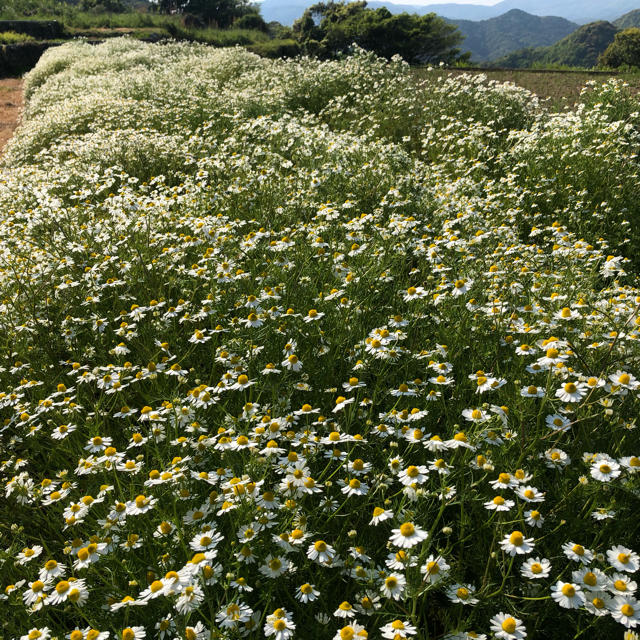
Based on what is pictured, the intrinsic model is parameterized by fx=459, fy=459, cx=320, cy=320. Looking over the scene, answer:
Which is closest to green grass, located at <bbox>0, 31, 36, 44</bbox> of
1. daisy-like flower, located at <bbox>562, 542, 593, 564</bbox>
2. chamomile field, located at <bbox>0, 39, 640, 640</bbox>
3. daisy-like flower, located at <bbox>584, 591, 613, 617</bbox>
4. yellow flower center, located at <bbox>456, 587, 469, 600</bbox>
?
chamomile field, located at <bbox>0, 39, 640, 640</bbox>

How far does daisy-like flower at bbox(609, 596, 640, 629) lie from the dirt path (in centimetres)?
1266

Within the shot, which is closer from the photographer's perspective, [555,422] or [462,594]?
[462,594]

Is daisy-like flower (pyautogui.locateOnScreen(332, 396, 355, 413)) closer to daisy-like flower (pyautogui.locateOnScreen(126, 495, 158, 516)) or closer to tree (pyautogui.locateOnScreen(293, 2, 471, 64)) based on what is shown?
daisy-like flower (pyautogui.locateOnScreen(126, 495, 158, 516))

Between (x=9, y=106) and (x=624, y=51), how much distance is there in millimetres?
46216

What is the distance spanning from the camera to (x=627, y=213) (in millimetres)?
4914

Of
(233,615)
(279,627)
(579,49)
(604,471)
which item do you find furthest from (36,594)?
(579,49)

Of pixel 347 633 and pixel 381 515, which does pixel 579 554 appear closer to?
pixel 381 515

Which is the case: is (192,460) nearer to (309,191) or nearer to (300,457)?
(300,457)

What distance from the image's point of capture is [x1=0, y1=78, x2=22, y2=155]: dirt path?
1210 cm

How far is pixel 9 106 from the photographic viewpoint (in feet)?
51.0

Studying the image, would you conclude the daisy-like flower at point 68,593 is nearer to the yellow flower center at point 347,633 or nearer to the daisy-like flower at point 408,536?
the yellow flower center at point 347,633

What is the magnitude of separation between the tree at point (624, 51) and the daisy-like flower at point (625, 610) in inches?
1910

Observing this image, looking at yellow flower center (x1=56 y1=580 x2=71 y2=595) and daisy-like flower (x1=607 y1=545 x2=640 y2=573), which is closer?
daisy-like flower (x1=607 y1=545 x2=640 y2=573)

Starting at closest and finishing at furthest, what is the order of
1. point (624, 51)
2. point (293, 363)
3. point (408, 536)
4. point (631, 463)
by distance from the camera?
point (408, 536), point (631, 463), point (293, 363), point (624, 51)
